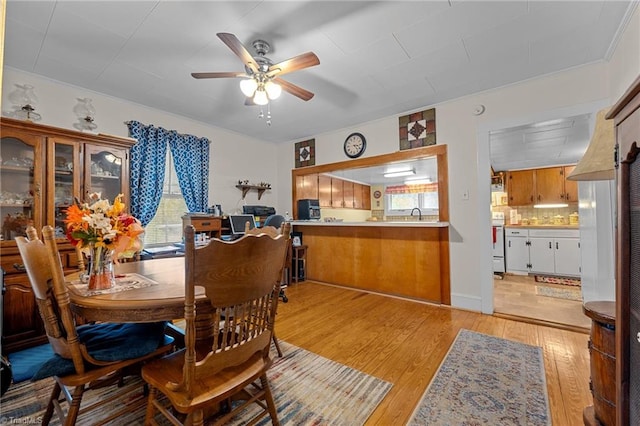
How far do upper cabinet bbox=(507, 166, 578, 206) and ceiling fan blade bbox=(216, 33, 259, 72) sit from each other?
5.95 m

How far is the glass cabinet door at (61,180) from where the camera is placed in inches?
96.1

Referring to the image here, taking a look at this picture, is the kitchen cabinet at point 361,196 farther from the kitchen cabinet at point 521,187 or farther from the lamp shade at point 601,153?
the lamp shade at point 601,153

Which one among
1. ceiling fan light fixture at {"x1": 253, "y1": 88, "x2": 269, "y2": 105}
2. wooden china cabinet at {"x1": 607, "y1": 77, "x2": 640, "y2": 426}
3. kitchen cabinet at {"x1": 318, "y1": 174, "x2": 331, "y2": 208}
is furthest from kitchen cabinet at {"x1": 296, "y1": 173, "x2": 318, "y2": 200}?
wooden china cabinet at {"x1": 607, "y1": 77, "x2": 640, "y2": 426}

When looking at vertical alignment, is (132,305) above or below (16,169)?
below

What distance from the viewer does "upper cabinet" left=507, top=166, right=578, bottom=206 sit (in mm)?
5223

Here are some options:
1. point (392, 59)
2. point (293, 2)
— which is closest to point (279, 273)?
point (293, 2)

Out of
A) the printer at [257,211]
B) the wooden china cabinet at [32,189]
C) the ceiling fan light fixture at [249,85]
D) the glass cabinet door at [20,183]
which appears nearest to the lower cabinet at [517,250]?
the printer at [257,211]

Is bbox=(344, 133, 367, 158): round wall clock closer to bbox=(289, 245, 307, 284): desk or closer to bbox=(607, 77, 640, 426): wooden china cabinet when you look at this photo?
bbox=(289, 245, 307, 284): desk

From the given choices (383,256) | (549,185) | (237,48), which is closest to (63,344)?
→ (237,48)

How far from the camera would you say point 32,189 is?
238 centimetres

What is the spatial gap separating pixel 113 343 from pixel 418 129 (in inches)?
143

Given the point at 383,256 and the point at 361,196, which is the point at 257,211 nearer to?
the point at 383,256

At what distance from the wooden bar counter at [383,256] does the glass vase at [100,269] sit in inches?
117

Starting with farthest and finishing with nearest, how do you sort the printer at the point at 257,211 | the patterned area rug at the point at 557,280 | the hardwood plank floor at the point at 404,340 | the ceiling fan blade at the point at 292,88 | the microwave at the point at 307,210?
the microwave at the point at 307,210, the patterned area rug at the point at 557,280, the printer at the point at 257,211, the ceiling fan blade at the point at 292,88, the hardwood plank floor at the point at 404,340
